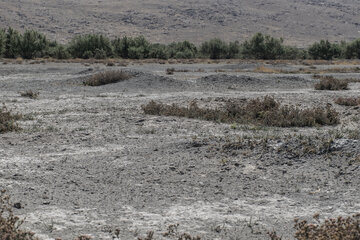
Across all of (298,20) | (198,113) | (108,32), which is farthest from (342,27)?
(198,113)

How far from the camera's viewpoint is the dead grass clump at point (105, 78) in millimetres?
21688

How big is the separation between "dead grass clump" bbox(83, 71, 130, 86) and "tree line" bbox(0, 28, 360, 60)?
31.8m

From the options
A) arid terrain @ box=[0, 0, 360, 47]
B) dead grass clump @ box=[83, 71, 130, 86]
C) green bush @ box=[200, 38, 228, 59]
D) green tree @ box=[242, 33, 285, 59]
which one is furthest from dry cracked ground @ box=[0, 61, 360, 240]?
arid terrain @ box=[0, 0, 360, 47]

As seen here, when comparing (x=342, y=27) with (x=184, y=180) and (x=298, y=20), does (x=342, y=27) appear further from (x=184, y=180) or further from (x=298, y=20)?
(x=184, y=180)

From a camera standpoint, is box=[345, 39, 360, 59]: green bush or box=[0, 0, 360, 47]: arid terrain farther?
box=[0, 0, 360, 47]: arid terrain

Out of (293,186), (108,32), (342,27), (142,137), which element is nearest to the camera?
(293,186)

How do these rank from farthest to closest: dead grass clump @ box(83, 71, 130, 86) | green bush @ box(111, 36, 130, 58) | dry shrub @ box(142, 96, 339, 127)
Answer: green bush @ box(111, 36, 130, 58)
dead grass clump @ box(83, 71, 130, 86)
dry shrub @ box(142, 96, 339, 127)

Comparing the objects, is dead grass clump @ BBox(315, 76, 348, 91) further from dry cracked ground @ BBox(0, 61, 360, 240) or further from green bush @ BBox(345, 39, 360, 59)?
green bush @ BBox(345, 39, 360, 59)

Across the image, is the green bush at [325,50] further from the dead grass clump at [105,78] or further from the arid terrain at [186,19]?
the arid terrain at [186,19]

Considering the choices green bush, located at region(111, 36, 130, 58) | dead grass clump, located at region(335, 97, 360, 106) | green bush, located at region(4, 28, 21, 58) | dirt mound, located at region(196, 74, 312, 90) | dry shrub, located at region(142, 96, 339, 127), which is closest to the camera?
dry shrub, located at region(142, 96, 339, 127)

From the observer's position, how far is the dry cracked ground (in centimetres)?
527

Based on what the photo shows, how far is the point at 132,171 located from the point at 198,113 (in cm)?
541

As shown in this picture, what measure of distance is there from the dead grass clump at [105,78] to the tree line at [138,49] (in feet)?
104

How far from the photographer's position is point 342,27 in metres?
143
